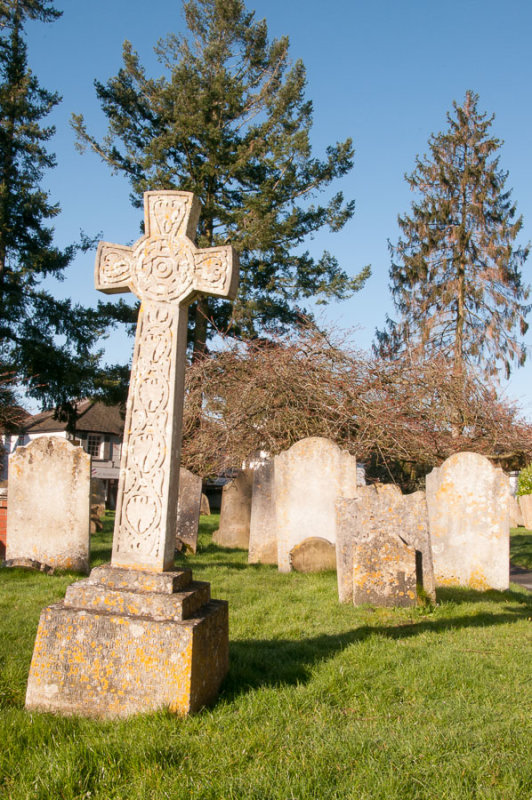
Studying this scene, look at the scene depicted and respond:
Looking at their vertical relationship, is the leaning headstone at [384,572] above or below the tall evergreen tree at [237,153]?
below

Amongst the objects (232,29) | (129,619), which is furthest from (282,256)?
(129,619)

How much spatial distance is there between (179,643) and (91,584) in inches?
26.5

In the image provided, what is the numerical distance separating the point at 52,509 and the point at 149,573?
A: 5.14 meters

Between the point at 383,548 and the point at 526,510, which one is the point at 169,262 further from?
the point at 526,510

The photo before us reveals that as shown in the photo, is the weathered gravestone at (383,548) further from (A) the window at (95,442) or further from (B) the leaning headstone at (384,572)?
(A) the window at (95,442)

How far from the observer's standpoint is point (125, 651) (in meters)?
3.33

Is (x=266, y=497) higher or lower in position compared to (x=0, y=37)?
lower

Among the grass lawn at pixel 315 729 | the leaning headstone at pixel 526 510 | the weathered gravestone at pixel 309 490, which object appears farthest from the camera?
the leaning headstone at pixel 526 510

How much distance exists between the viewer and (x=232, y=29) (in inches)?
823

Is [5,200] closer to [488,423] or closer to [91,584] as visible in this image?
[488,423]

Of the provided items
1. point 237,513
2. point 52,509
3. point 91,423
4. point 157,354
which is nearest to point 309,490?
point 237,513

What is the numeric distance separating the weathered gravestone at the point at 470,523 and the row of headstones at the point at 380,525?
0.01m

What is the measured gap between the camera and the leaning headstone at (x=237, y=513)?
1159 cm

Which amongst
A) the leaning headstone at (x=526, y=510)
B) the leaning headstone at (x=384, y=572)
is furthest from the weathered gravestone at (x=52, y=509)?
the leaning headstone at (x=526, y=510)
